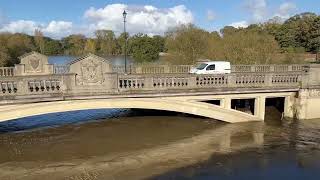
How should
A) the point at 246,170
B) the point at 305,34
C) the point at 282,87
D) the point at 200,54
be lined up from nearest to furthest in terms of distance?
the point at 246,170
the point at 282,87
the point at 200,54
the point at 305,34

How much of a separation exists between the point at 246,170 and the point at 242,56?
24.1m

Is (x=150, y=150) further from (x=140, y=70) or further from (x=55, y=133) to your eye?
(x=140, y=70)

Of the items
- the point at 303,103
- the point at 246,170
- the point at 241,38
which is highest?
the point at 241,38

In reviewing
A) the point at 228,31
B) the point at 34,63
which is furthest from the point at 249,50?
the point at 228,31

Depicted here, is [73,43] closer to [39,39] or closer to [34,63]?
[39,39]

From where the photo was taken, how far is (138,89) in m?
18.9

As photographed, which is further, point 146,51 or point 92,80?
point 146,51

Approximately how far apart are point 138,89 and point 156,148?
3.29 meters

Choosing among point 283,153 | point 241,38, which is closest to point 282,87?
point 283,153

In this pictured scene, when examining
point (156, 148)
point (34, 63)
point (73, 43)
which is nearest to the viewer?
point (156, 148)

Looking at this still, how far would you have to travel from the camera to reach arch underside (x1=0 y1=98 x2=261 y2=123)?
16.8m

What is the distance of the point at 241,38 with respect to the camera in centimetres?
3988

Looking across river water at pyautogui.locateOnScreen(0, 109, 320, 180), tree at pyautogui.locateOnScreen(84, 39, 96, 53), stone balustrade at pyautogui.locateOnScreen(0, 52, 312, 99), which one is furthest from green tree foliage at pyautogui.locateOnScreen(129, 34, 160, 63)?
stone balustrade at pyautogui.locateOnScreen(0, 52, 312, 99)

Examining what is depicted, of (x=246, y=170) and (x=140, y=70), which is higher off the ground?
(x=140, y=70)
